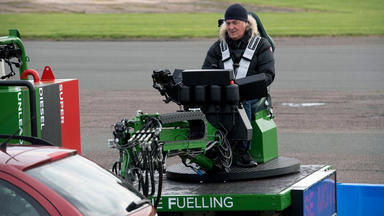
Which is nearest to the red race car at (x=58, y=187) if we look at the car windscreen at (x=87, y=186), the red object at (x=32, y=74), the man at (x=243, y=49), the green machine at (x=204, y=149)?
the car windscreen at (x=87, y=186)

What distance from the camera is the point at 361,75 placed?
2541 cm

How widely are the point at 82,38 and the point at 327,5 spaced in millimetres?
32942

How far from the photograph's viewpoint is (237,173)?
773 centimetres

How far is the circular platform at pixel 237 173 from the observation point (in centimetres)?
772

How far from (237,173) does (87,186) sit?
299cm

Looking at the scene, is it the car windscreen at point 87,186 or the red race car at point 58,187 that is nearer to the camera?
the red race car at point 58,187

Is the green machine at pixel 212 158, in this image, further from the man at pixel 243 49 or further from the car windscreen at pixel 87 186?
the car windscreen at pixel 87 186

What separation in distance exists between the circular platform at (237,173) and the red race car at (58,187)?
2.49 meters

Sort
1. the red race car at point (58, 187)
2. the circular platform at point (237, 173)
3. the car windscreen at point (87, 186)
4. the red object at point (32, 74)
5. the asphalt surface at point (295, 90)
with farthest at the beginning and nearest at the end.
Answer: the asphalt surface at point (295, 90), the red object at point (32, 74), the circular platform at point (237, 173), the car windscreen at point (87, 186), the red race car at point (58, 187)

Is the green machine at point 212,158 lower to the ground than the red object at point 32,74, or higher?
lower

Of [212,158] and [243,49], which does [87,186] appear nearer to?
[212,158]

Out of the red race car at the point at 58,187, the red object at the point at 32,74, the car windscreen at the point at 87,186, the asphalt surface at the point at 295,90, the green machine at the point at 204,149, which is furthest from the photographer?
the asphalt surface at the point at 295,90

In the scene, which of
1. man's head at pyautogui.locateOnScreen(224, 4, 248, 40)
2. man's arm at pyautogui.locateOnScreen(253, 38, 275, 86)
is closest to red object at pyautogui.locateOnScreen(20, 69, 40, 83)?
man's head at pyautogui.locateOnScreen(224, 4, 248, 40)

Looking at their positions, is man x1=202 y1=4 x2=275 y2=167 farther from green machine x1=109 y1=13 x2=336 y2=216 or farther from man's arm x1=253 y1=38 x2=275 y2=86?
green machine x1=109 y1=13 x2=336 y2=216
